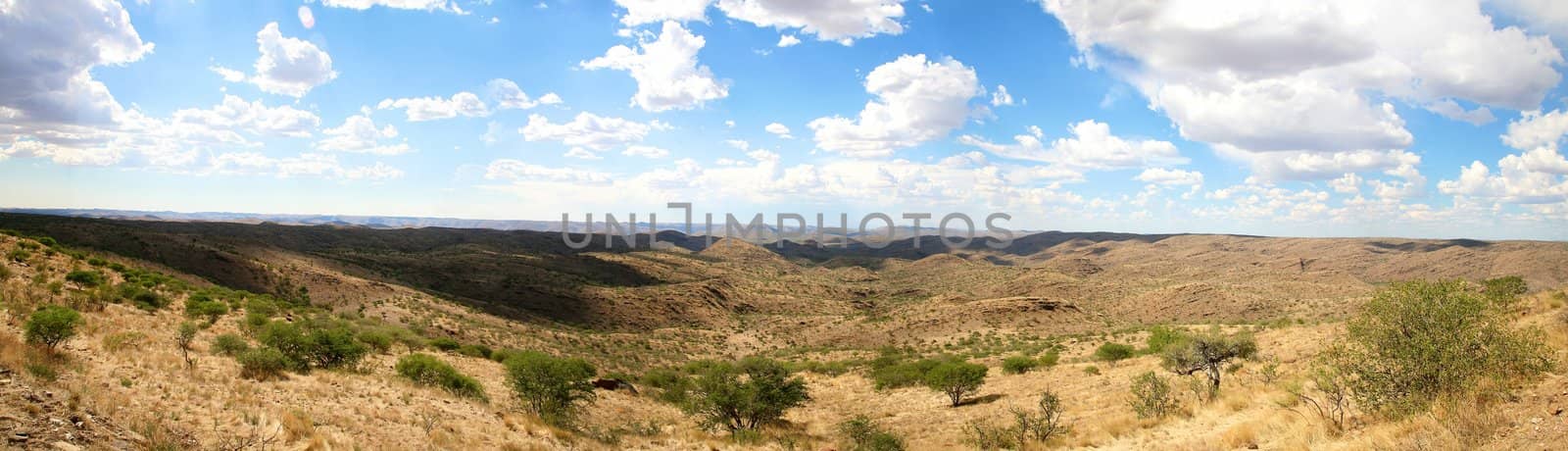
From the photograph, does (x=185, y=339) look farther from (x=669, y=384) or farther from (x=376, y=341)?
(x=669, y=384)

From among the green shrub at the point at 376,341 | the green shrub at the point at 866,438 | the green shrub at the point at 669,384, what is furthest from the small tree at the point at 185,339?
the green shrub at the point at 866,438

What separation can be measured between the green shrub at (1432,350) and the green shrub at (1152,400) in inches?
216

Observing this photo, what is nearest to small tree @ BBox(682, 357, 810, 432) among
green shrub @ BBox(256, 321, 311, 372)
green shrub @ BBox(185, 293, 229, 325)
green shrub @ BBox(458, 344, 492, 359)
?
green shrub @ BBox(256, 321, 311, 372)

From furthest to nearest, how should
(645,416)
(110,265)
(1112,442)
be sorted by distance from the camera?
(110,265)
(645,416)
(1112,442)

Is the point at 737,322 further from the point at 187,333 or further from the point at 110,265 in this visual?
the point at 187,333

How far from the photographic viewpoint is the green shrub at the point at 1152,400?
1580cm

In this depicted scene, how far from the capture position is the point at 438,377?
19.8 m

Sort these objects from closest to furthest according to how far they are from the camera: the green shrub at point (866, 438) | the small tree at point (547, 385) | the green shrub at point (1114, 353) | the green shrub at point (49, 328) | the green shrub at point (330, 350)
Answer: the green shrub at point (49, 328) → the green shrub at point (866, 438) → the green shrub at point (330, 350) → the small tree at point (547, 385) → the green shrub at point (1114, 353)

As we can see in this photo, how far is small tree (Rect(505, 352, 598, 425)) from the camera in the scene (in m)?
19.1

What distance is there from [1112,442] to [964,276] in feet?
325

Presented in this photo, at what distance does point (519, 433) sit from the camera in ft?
51.6

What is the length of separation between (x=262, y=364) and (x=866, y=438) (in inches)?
608

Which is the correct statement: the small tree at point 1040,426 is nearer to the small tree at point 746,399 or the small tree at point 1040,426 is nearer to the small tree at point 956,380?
the small tree at point 956,380

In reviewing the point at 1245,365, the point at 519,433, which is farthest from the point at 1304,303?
the point at 519,433
